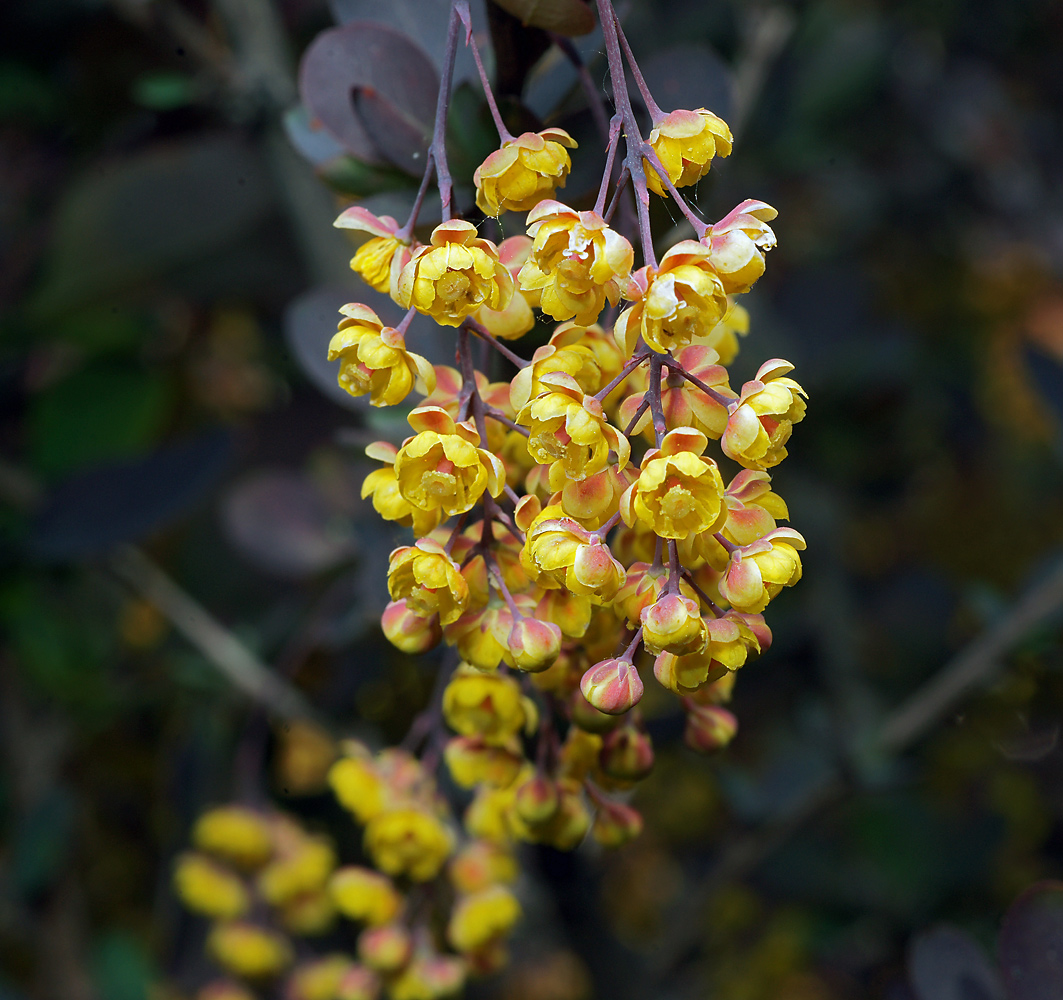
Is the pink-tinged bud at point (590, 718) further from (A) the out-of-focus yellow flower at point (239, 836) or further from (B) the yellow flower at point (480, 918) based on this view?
(A) the out-of-focus yellow flower at point (239, 836)

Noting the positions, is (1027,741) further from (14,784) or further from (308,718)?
(14,784)

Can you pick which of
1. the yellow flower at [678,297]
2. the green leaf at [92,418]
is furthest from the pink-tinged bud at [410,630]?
the green leaf at [92,418]

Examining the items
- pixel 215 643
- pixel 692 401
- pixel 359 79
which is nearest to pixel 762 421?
pixel 692 401

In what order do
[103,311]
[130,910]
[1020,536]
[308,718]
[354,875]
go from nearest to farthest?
[354,875], [308,718], [103,311], [130,910], [1020,536]

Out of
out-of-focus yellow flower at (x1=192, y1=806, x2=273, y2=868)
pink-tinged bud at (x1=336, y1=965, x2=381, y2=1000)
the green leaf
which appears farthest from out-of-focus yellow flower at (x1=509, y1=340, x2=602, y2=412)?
the green leaf

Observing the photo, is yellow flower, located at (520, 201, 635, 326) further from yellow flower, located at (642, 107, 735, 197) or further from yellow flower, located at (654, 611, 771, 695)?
yellow flower, located at (654, 611, 771, 695)

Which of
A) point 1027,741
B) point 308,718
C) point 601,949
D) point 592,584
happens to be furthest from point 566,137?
Answer: point 1027,741
